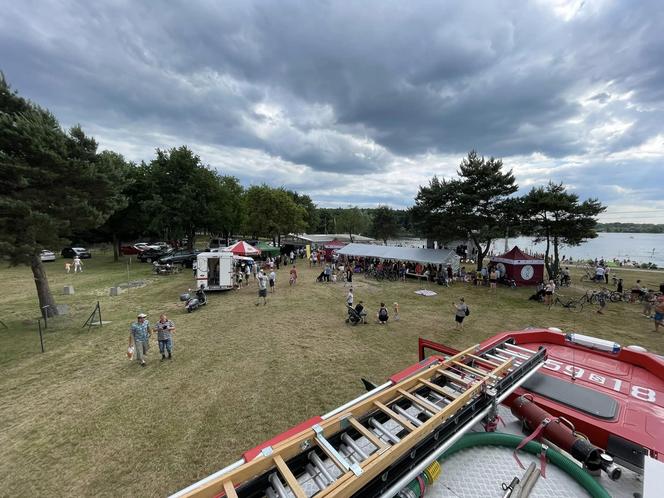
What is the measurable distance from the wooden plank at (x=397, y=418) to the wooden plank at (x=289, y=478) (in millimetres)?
977

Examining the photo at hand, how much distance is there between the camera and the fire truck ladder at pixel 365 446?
1830 mm

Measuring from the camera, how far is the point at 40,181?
10.5 metres

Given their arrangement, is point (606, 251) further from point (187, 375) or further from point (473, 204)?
point (187, 375)

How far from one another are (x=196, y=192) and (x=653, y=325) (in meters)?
33.2

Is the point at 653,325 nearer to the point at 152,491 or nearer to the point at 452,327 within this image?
the point at 452,327

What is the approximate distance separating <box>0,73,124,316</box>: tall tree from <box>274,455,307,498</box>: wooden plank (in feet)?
42.5

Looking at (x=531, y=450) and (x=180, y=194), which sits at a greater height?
(x=180, y=194)

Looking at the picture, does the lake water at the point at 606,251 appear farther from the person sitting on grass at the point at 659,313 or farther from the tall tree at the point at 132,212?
the tall tree at the point at 132,212

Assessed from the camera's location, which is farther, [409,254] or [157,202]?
Answer: [157,202]

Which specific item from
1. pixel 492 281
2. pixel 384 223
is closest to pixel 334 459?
pixel 492 281

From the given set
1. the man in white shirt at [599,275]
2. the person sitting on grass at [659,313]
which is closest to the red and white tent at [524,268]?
the man in white shirt at [599,275]

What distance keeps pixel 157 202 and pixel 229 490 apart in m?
30.0

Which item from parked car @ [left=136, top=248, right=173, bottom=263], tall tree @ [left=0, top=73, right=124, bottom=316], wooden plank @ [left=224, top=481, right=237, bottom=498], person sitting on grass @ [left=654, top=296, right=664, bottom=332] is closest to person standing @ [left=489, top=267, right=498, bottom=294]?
person sitting on grass @ [left=654, top=296, right=664, bottom=332]

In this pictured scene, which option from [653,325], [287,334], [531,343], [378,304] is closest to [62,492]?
[287,334]
